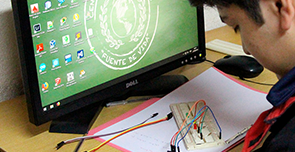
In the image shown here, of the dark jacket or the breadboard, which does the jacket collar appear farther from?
the breadboard

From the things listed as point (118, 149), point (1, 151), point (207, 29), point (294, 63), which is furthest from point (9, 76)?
point (207, 29)

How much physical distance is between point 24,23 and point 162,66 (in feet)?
1.39

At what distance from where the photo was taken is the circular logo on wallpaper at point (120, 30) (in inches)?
31.2

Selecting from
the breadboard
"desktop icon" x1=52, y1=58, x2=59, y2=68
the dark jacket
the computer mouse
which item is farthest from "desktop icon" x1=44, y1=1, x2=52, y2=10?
the computer mouse

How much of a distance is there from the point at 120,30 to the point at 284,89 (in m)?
0.42

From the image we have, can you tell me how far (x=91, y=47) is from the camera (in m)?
0.80

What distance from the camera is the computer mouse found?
102cm

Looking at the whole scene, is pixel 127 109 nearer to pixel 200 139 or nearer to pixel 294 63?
pixel 200 139

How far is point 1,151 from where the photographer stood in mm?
760

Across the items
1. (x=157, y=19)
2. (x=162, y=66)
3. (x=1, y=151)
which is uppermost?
(x=157, y=19)

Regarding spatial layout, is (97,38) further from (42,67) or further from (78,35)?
(42,67)

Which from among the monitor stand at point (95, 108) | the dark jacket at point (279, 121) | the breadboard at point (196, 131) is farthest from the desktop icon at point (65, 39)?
the dark jacket at point (279, 121)

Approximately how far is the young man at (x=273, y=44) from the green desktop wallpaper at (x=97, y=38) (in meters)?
0.25

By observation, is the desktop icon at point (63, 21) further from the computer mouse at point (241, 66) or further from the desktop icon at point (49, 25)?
the computer mouse at point (241, 66)
